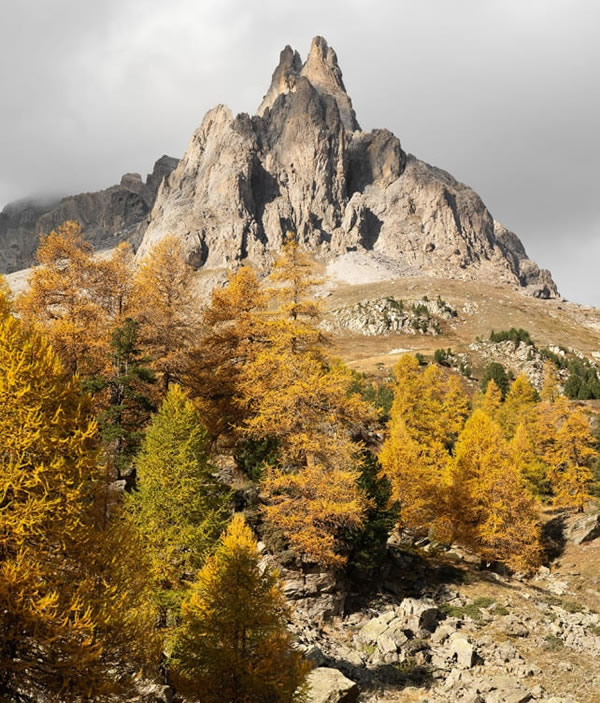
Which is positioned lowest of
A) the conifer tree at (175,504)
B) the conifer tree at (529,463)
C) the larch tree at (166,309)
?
the conifer tree at (175,504)

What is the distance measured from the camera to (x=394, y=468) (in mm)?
31344

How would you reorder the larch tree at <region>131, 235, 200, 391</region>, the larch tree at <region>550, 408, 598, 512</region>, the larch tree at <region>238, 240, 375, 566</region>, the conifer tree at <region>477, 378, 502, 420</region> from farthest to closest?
the conifer tree at <region>477, 378, 502, 420</region> → the larch tree at <region>550, 408, 598, 512</region> → the larch tree at <region>131, 235, 200, 391</region> → the larch tree at <region>238, 240, 375, 566</region>

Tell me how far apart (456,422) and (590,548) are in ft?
56.0

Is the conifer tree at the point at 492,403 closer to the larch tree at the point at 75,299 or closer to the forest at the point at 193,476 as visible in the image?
the forest at the point at 193,476

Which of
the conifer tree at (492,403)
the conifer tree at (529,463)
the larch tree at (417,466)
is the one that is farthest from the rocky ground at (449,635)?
the conifer tree at (492,403)

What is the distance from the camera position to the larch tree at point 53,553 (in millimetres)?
7910

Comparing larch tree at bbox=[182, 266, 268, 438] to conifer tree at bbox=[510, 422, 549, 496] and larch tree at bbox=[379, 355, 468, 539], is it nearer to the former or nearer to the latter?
larch tree at bbox=[379, 355, 468, 539]

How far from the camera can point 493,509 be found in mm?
28984

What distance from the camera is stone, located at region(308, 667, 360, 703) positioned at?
1469 centimetres

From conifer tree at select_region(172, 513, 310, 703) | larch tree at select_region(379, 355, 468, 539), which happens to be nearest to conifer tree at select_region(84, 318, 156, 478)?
conifer tree at select_region(172, 513, 310, 703)

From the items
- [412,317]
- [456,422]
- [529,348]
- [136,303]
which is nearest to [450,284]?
[412,317]

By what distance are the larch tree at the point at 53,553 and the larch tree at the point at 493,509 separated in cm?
2463

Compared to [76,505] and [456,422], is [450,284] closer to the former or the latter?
[456,422]

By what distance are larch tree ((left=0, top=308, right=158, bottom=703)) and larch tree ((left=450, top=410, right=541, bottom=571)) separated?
24629mm
